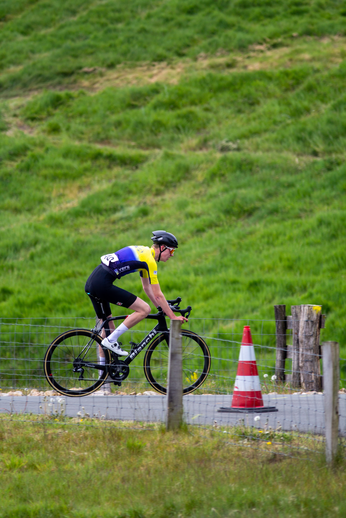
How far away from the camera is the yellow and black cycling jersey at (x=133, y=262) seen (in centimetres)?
752

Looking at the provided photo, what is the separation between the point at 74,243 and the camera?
837 inches

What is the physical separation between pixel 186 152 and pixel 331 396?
21.9 m

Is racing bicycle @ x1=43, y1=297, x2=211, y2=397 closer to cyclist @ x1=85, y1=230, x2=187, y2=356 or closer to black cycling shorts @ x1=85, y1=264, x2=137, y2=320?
cyclist @ x1=85, y1=230, x2=187, y2=356

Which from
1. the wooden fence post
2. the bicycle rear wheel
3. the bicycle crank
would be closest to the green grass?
the wooden fence post

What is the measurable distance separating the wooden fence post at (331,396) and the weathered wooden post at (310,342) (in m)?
4.54

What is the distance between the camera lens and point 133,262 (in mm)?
7531

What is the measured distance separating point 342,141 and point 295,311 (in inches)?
594

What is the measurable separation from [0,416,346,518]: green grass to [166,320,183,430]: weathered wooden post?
13 centimetres

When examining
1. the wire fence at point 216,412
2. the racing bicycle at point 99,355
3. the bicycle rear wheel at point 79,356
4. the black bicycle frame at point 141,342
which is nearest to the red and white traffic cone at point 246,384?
the wire fence at point 216,412

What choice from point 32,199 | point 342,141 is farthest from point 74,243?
point 342,141

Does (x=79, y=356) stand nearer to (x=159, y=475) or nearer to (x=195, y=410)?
(x=195, y=410)

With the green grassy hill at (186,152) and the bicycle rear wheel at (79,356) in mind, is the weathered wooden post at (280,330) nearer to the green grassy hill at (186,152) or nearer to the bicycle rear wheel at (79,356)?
the green grassy hill at (186,152)

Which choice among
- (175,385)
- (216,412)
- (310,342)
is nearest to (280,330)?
Result: (310,342)

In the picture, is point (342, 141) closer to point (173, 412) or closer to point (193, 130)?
point (193, 130)
